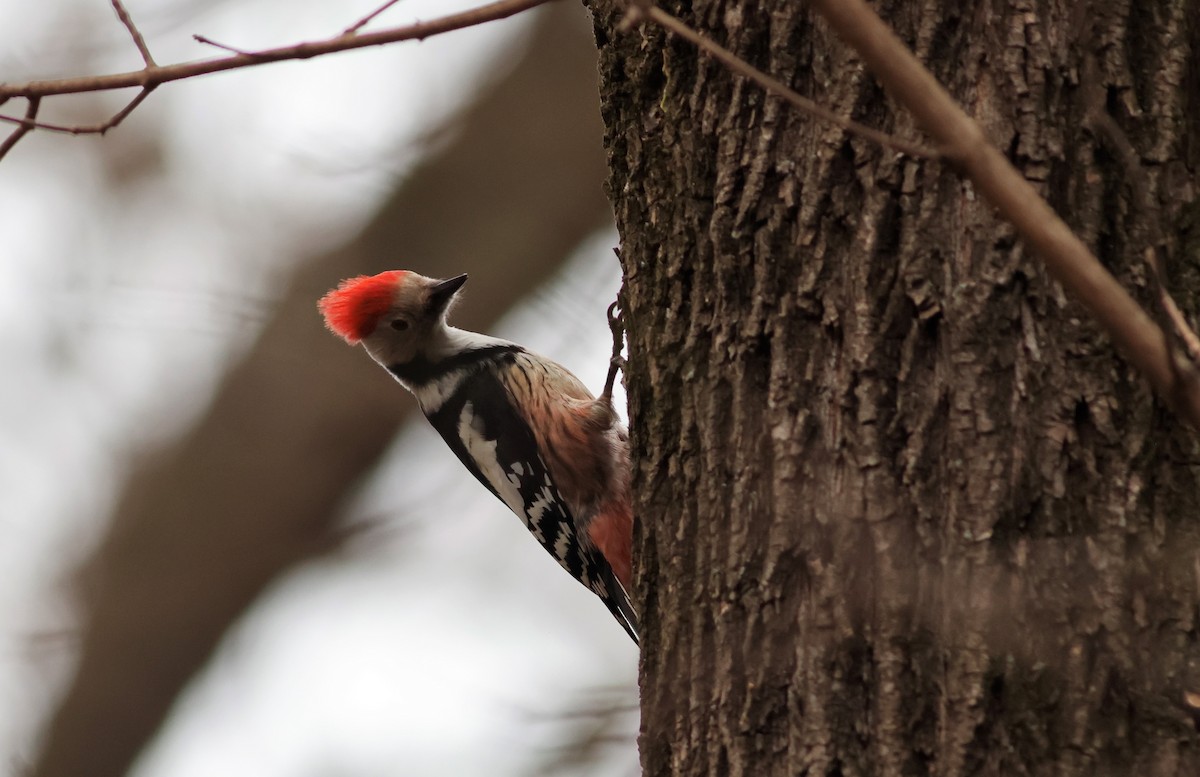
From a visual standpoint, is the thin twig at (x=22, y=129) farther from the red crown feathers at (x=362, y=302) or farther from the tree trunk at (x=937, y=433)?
the red crown feathers at (x=362, y=302)

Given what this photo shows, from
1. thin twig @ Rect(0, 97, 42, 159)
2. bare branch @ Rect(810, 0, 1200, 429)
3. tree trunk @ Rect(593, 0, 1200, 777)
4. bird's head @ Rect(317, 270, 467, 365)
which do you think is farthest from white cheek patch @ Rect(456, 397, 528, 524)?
bare branch @ Rect(810, 0, 1200, 429)

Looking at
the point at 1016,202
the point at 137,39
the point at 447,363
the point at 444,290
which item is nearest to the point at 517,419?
the point at 447,363

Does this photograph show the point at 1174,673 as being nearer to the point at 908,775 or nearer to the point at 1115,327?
the point at 908,775

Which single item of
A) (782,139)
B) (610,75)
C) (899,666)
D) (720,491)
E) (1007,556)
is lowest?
(899,666)

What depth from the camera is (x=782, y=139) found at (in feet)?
6.35

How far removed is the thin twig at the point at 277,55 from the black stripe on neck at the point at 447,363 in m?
2.80

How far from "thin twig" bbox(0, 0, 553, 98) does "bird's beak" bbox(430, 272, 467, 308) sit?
2735 millimetres

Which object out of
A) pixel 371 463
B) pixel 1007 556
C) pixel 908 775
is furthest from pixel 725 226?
pixel 371 463

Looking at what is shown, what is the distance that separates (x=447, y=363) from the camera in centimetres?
464

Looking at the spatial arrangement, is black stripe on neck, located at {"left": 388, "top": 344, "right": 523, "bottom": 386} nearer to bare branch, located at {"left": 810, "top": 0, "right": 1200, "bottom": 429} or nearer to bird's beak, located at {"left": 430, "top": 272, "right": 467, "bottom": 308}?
bird's beak, located at {"left": 430, "top": 272, "right": 467, "bottom": 308}

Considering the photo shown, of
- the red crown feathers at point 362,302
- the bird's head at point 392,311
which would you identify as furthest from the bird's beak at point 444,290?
the red crown feathers at point 362,302

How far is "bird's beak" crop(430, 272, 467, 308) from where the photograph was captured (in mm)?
4543

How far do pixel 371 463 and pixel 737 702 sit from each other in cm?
357

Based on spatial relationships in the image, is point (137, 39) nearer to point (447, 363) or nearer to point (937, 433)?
point (937, 433)
